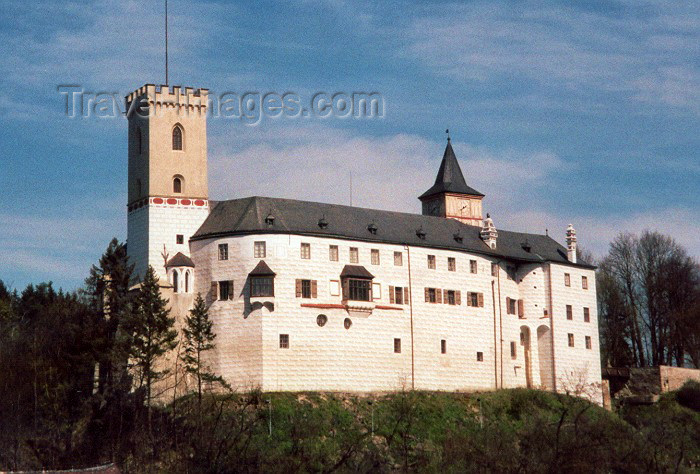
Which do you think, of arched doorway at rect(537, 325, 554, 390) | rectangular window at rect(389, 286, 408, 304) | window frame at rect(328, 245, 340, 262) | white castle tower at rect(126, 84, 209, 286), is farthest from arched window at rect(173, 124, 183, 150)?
arched doorway at rect(537, 325, 554, 390)

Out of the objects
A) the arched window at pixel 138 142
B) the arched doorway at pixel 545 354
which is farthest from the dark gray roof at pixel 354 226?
the arched window at pixel 138 142

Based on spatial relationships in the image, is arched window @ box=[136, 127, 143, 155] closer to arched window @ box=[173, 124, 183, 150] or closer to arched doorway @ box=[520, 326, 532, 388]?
arched window @ box=[173, 124, 183, 150]

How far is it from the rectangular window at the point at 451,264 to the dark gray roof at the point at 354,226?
685 millimetres

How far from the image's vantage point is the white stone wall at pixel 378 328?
7388cm

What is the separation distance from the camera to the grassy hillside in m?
54.0

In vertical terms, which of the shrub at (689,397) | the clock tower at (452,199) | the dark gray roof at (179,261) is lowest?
the shrub at (689,397)

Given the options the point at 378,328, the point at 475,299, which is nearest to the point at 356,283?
the point at 378,328

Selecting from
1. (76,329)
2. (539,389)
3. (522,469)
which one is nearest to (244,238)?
(76,329)

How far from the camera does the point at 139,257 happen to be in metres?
76.9

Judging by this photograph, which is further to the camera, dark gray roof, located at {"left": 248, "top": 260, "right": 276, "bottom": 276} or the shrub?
the shrub

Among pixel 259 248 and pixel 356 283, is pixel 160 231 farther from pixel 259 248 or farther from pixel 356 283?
pixel 356 283

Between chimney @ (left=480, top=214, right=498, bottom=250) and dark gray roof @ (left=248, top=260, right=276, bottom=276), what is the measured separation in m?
16.9

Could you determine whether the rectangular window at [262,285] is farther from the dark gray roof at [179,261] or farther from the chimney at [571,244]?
the chimney at [571,244]

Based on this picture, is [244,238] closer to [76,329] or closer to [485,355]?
[76,329]
